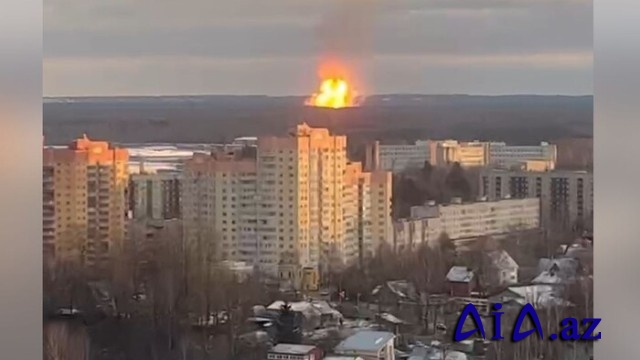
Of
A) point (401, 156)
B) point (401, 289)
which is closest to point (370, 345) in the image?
point (401, 289)

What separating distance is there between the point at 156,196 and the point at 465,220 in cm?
61

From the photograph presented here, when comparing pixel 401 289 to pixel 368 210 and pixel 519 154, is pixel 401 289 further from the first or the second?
pixel 519 154

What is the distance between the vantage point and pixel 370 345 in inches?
72.4

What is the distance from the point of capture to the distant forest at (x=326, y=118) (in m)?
1.80

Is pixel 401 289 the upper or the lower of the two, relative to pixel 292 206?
lower

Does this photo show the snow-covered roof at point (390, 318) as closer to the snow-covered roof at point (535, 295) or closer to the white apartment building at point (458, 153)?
the snow-covered roof at point (535, 295)

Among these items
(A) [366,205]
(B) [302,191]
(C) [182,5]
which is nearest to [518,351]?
(A) [366,205]

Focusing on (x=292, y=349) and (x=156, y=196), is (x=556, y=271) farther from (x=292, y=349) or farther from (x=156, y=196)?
(x=156, y=196)

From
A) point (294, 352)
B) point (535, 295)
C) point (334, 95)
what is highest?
point (334, 95)

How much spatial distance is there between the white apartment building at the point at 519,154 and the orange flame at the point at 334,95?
285 millimetres

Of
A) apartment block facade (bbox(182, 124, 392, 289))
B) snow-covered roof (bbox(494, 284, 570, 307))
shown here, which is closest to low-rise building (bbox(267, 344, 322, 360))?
apartment block facade (bbox(182, 124, 392, 289))

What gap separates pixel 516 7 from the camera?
1.80 metres

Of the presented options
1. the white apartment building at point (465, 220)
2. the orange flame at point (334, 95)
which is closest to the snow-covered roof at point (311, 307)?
the white apartment building at point (465, 220)

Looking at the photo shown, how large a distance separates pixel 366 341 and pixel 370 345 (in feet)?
0.04
